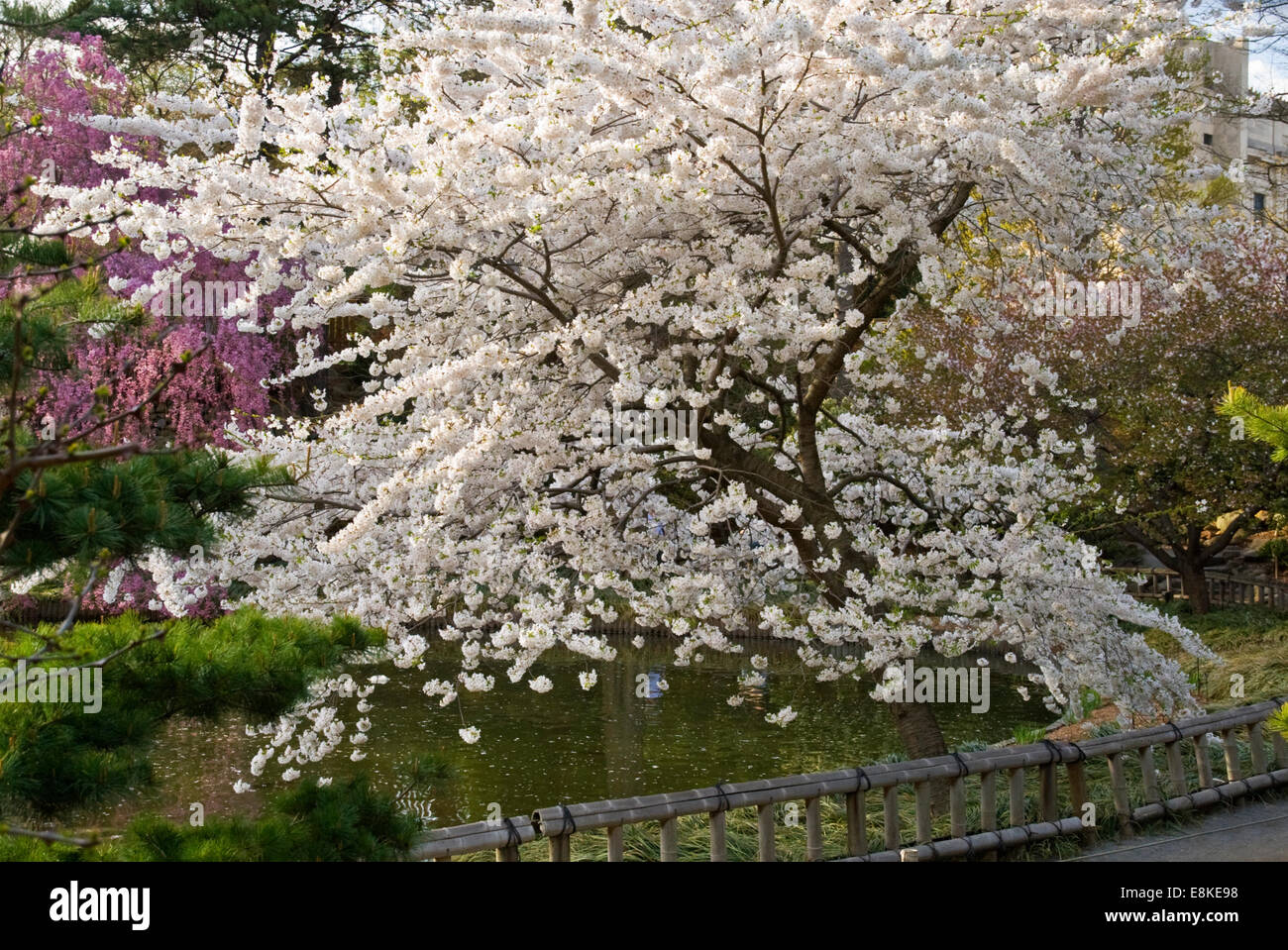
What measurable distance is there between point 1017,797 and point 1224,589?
13.3 metres

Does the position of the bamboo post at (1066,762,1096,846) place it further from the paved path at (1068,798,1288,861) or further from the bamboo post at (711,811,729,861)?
the bamboo post at (711,811,729,861)

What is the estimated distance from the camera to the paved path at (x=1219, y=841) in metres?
5.09

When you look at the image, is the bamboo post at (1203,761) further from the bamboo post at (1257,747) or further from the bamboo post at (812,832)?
the bamboo post at (812,832)

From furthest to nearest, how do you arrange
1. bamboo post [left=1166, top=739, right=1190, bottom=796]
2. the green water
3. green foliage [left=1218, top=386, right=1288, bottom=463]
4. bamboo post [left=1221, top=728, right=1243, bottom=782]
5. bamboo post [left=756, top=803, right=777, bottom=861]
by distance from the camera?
1. the green water
2. bamboo post [left=1221, top=728, right=1243, bottom=782]
3. bamboo post [left=1166, top=739, right=1190, bottom=796]
4. bamboo post [left=756, top=803, right=777, bottom=861]
5. green foliage [left=1218, top=386, right=1288, bottom=463]

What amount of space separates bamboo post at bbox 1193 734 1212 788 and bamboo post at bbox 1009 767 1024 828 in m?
1.14

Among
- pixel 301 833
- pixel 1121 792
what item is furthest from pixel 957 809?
A: pixel 301 833

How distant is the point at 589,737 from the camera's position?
10.6m

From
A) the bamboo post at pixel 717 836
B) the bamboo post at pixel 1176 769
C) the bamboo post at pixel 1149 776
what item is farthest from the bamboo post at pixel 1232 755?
the bamboo post at pixel 717 836

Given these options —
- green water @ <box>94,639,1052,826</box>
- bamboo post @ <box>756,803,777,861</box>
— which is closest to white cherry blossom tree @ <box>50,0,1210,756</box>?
bamboo post @ <box>756,803,777,861</box>

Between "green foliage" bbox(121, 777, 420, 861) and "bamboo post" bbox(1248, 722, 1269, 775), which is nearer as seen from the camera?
"green foliage" bbox(121, 777, 420, 861)

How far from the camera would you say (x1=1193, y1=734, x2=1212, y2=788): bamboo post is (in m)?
5.82

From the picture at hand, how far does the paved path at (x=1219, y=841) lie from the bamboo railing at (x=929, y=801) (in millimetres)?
101

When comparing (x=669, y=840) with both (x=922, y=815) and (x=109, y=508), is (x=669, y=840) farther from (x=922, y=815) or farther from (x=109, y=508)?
(x=109, y=508)
